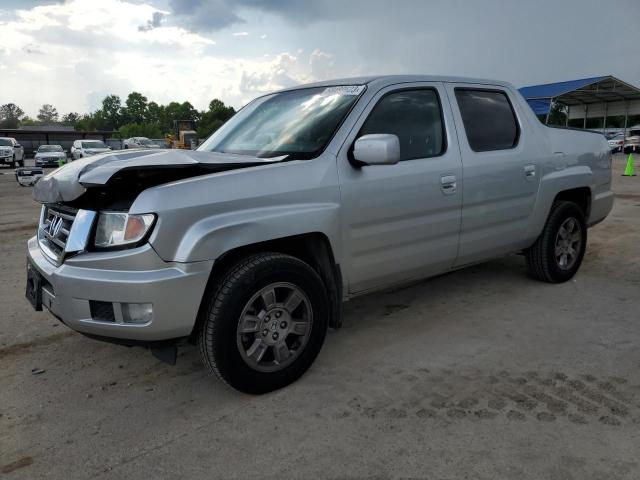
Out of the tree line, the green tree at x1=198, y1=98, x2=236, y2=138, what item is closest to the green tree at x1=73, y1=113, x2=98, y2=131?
the tree line

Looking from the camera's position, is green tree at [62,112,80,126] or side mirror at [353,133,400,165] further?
green tree at [62,112,80,126]

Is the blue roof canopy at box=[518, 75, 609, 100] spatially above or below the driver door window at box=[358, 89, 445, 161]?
above

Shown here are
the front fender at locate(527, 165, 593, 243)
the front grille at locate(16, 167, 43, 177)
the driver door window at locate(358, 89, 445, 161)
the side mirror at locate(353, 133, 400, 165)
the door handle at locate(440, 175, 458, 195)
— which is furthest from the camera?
the front grille at locate(16, 167, 43, 177)

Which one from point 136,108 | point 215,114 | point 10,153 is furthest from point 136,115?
point 10,153

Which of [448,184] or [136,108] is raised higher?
[136,108]

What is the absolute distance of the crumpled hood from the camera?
265cm

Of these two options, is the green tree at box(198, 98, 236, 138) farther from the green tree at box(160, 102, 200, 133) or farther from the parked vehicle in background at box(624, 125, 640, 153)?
the parked vehicle in background at box(624, 125, 640, 153)

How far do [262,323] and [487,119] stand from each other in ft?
8.35

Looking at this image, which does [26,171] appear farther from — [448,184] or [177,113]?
[177,113]

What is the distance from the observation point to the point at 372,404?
9.41ft

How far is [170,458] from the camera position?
96.7 inches

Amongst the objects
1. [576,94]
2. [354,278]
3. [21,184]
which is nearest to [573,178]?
[354,278]

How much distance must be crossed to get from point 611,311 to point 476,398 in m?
2.01

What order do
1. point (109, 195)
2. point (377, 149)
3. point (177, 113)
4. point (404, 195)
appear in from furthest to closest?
point (177, 113) < point (404, 195) < point (377, 149) < point (109, 195)
